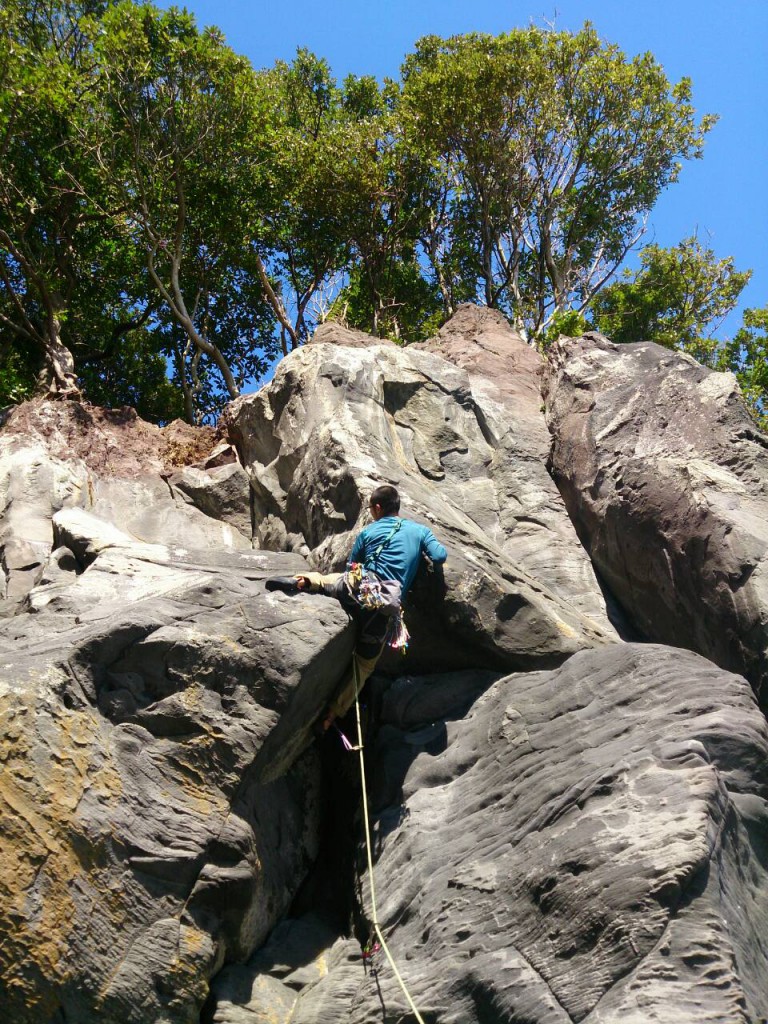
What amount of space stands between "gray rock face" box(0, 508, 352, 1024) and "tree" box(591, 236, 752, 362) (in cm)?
1684

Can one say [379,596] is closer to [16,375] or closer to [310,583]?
[310,583]

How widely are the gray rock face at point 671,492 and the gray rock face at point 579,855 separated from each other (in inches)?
64.3

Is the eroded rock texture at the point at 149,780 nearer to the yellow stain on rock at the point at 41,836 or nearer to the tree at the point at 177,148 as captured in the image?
the yellow stain on rock at the point at 41,836

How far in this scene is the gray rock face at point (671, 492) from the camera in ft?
36.3

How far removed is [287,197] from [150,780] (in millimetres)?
16364

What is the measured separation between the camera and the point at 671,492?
12.0 meters

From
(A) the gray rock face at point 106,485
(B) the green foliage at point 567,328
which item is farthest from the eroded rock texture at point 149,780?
(B) the green foliage at point 567,328

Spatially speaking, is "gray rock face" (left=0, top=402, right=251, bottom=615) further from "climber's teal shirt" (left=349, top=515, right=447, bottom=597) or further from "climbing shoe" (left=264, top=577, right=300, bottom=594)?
"climber's teal shirt" (left=349, top=515, right=447, bottom=597)

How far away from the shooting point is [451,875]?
29.4ft

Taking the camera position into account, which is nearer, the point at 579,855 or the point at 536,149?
the point at 579,855

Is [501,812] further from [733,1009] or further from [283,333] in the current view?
[283,333]

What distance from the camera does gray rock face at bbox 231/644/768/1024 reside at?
743cm

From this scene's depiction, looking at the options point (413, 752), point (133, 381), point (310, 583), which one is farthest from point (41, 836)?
point (133, 381)

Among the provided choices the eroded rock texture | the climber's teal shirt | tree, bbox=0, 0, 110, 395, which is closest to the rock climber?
the climber's teal shirt
